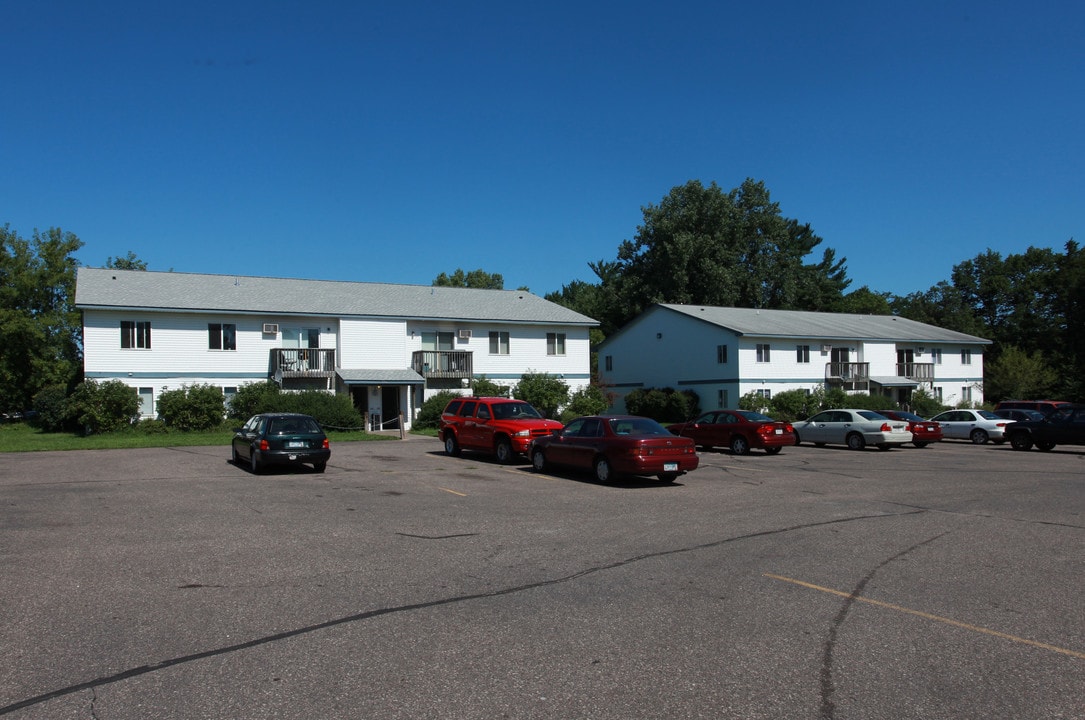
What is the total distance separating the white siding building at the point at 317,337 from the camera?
111 feet

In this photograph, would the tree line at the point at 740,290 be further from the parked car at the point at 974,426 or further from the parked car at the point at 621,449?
the parked car at the point at 621,449

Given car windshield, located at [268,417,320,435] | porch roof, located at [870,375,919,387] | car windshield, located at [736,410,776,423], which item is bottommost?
car windshield, located at [736,410,776,423]

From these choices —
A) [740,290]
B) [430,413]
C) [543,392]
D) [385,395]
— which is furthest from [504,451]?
[740,290]

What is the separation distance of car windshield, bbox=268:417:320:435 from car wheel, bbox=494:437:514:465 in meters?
4.60

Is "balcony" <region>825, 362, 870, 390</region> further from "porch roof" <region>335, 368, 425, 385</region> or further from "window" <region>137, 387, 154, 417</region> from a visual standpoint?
"window" <region>137, 387, 154, 417</region>

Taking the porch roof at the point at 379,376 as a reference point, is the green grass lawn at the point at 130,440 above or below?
below

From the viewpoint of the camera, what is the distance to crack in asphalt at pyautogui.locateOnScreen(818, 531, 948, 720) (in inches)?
188

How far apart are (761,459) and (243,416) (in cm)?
2213

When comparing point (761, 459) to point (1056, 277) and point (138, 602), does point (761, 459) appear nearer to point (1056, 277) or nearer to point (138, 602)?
point (138, 602)

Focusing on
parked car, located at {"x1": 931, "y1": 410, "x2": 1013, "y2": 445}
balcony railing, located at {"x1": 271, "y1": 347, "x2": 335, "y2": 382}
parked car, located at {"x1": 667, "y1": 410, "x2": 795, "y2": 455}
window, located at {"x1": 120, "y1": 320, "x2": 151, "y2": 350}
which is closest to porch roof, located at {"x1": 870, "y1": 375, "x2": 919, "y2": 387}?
parked car, located at {"x1": 931, "y1": 410, "x2": 1013, "y2": 445}

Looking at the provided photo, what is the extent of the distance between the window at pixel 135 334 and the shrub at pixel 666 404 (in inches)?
1008

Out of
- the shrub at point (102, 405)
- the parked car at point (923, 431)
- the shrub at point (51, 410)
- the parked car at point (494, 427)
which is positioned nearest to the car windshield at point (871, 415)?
the parked car at point (923, 431)

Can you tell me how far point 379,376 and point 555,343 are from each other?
394 inches

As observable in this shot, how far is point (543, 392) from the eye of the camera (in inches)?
1535
